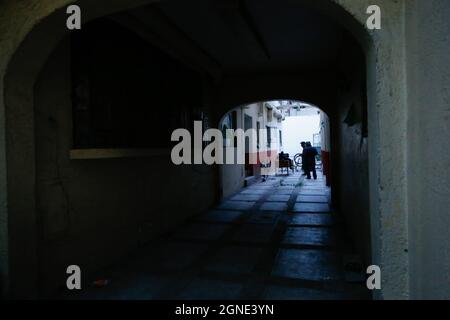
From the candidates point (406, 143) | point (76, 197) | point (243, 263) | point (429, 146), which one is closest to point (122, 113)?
point (76, 197)

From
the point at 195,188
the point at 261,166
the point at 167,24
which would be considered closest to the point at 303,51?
the point at 167,24

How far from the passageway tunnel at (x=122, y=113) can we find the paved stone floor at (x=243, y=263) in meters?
0.36

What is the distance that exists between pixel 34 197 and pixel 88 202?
39.4 inches

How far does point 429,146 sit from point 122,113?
10.9 ft

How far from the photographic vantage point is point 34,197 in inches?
107

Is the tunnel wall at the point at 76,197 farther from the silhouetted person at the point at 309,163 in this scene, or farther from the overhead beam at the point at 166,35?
the silhouetted person at the point at 309,163

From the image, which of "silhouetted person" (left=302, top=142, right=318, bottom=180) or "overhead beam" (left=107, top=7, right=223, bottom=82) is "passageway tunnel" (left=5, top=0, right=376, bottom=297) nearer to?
"overhead beam" (left=107, top=7, right=223, bottom=82)

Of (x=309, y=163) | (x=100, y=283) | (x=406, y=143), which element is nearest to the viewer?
(x=406, y=143)

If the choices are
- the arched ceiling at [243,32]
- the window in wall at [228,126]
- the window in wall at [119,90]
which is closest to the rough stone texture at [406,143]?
the arched ceiling at [243,32]

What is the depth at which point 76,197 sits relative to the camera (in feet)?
11.5

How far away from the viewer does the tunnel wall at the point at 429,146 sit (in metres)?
1.33

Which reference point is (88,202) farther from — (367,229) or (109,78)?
(367,229)

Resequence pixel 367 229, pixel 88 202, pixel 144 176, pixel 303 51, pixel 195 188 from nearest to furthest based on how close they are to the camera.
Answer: pixel 367 229 → pixel 88 202 → pixel 144 176 → pixel 303 51 → pixel 195 188

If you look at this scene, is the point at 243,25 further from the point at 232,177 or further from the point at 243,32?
the point at 232,177
